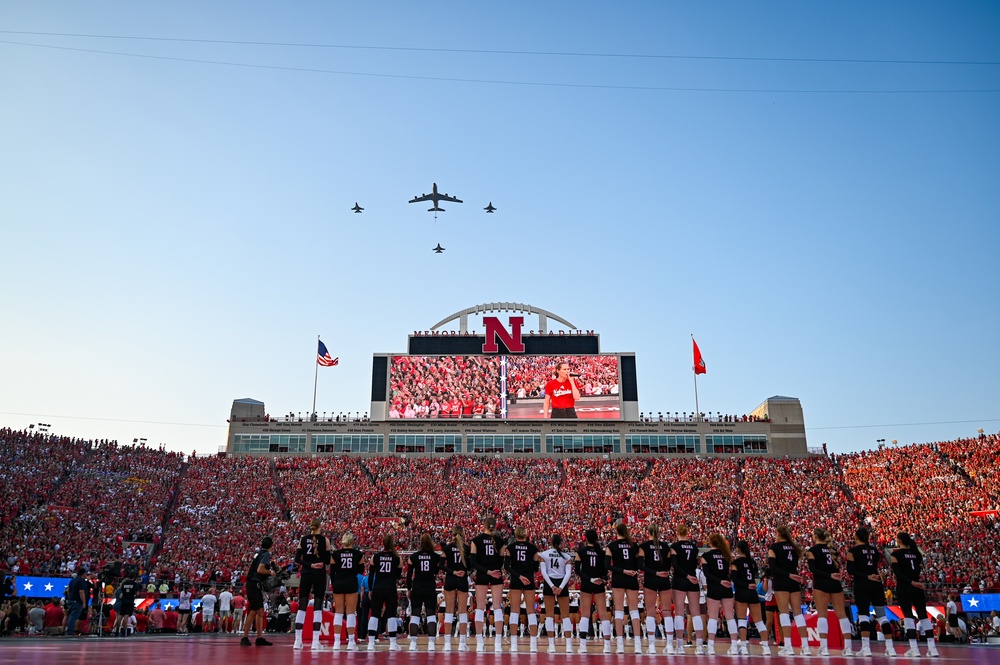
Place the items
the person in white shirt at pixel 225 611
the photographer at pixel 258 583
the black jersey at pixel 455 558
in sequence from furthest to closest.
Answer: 1. the person in white shirt at pixel 225 611
2. the photographer at pixel 258 583
3. the black jersey at pixel 455 558

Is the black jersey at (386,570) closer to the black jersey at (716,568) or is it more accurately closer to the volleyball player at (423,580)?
the volleyball player at (423,580)

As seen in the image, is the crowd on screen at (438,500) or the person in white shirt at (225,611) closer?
the person in white shirt at (225,611)

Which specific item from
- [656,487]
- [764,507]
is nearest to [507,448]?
[656,487]

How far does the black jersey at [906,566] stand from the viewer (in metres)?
14.4

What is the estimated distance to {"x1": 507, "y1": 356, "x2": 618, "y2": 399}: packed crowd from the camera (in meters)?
64.9

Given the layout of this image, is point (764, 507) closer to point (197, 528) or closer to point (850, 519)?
point (850, 519)

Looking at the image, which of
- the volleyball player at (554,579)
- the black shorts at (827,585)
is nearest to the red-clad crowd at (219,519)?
the volleyball player at (554,579)

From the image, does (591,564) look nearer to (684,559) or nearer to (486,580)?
(684,559)

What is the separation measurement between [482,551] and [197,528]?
39606 millimetres

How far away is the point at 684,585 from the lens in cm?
1458

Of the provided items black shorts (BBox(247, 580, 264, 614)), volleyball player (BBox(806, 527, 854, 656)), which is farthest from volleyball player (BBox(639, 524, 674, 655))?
black shorts (BBox(247, 580, 264, 614))

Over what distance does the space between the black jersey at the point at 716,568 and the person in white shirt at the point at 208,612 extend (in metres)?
16.8

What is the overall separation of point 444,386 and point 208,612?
1638 inches

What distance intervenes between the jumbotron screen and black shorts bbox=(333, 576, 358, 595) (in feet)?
165
